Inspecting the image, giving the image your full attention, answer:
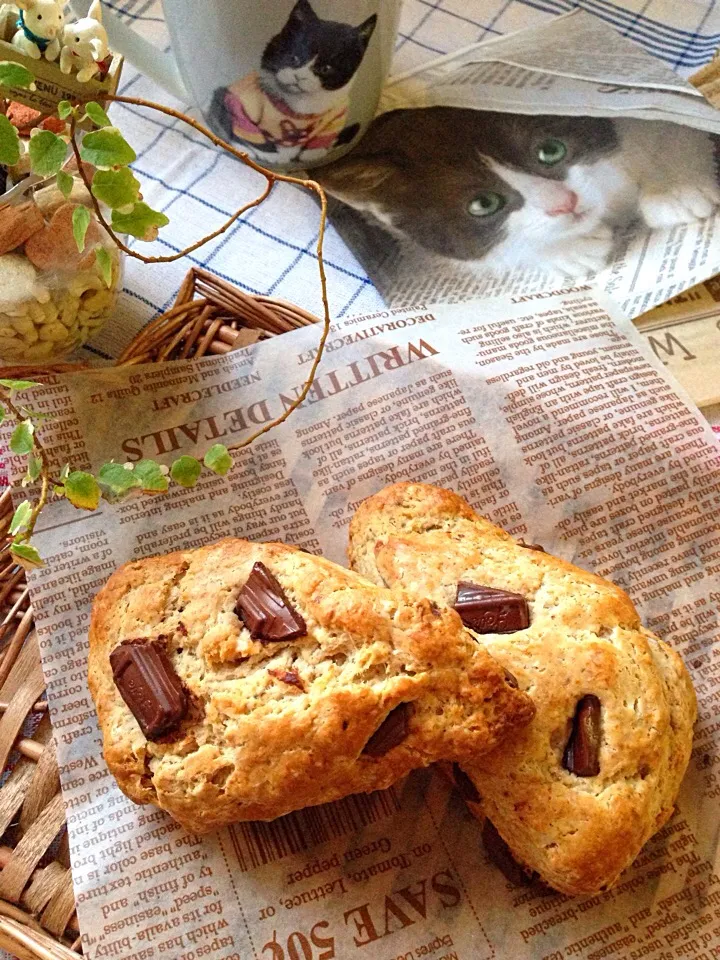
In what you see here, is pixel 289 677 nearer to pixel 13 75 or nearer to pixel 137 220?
pixel 137 220

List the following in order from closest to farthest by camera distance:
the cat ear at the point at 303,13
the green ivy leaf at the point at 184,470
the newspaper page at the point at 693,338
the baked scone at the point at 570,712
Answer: the baked scone at the point at 570,712 < the green ivy leaf at the point at 184,470 < the cat ear at the point at 303,13 < the newspaper page at the point at 693,338

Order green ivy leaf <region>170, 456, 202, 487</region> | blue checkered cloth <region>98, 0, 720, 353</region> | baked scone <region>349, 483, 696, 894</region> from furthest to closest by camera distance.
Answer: blue checkered cloth <region>98, 0, 720, 353</region> → green ivy leaf <region>170, 456, 202, 487</region> → baked scone <region>349, 483, 696, 894</region>

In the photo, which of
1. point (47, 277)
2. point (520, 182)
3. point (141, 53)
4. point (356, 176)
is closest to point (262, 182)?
point (356, 176)

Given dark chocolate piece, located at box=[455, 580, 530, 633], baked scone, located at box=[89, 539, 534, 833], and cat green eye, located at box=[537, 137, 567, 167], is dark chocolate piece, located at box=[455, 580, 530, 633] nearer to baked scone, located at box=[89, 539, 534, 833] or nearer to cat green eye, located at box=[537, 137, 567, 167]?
baked scone, located at box=[89, 539, 534, 833]

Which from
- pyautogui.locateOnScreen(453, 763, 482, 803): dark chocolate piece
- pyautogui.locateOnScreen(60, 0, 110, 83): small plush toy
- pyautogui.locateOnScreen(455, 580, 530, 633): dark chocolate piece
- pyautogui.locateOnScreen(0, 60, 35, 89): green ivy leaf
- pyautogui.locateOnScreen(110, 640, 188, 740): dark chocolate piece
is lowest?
pyautogui.locateOnScreen(453, 763, 482, 803): dark chocolate piece

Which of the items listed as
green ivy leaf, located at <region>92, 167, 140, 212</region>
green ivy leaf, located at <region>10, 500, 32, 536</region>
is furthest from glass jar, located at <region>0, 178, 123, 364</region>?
green ivy leaf, located at <region>10, 500, 32, 536</region>

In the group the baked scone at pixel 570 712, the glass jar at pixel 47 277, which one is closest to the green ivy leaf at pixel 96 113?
the glass jar at pixel 47 277

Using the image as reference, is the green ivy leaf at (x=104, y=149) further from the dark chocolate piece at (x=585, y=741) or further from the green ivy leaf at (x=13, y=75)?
the dark chocolate piece at (x=585, y=741)
